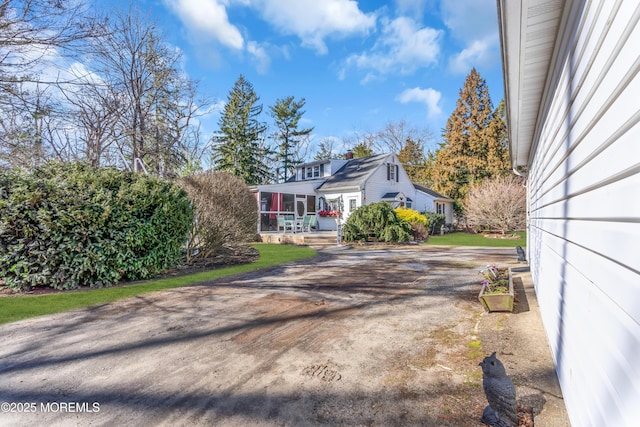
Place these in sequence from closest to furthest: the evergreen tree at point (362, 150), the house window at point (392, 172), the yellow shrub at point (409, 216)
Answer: the yellow shrub at point (409, 216)
the house window at point (392, 172)
the evergreen tree at point (362, 150)

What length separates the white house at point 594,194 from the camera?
44.5 inches

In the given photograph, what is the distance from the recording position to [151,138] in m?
15.4

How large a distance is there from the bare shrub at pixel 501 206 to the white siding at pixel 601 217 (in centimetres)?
1842

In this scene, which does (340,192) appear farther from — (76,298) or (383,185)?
(76,298)

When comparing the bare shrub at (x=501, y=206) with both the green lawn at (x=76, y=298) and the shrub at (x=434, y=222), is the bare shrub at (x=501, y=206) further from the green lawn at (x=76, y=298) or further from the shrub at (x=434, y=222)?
the green lawn at (x=76, y=298)

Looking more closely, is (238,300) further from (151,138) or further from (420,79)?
(420,79)

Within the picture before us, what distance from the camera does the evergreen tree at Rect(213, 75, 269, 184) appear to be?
108 ft

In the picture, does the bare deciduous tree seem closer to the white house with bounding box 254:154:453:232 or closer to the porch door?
the white house with bounding box 254:154:453:232

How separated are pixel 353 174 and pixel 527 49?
18.5 metres

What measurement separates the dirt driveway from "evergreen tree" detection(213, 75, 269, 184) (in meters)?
28.6

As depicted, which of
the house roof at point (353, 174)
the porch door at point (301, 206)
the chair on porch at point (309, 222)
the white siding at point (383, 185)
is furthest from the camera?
the white siding at point (383, 185)

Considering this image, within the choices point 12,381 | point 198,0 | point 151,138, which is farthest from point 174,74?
point 12,381

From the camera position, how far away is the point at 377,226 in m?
15.1

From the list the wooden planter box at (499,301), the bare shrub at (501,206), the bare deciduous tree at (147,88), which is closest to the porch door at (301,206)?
the bare deciduous tree at (147,88)
